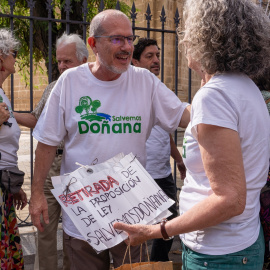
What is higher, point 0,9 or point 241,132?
point 0,9

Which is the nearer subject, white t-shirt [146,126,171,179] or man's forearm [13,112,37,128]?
man's forearm [13,112,37,128]

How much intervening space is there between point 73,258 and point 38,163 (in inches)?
23.2

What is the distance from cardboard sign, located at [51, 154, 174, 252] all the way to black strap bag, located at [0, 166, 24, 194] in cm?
82

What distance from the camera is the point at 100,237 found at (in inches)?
75.1

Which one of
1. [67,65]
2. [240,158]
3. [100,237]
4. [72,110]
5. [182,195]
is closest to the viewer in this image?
[240,158]

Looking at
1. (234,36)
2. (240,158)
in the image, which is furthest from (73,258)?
(234,36)

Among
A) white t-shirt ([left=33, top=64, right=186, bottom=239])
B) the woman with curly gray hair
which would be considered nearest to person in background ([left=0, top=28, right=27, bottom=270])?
white t-shirt ([left=33, top=64, right=186, bottom=239])

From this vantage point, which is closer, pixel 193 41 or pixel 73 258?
pixel 193 41

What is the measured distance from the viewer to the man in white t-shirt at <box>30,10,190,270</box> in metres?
2.37

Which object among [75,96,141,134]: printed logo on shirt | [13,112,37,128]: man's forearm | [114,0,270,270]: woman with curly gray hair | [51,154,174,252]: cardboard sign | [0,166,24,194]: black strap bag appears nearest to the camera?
[114,0,270,270]: woman with curly gray hair

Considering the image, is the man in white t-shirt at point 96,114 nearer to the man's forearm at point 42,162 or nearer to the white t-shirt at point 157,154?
the man's forearm at point 42,162

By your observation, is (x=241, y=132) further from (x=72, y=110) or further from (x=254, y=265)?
(x=72, y=110)

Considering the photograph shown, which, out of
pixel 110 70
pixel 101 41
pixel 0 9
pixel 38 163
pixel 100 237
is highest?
pixel 0 9

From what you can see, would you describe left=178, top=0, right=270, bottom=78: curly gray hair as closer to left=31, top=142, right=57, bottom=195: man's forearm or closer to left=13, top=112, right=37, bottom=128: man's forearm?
left=31, top=142, right=57, bottom=195: man's forearm
